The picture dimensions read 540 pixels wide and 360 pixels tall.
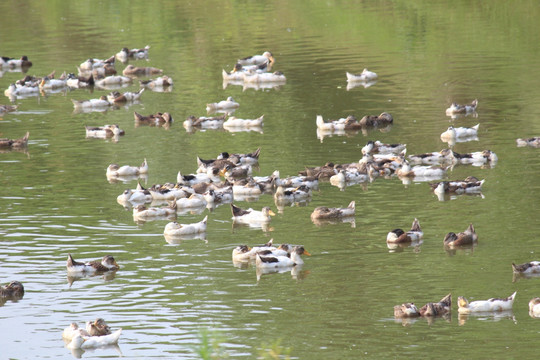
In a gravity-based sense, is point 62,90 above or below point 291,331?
below

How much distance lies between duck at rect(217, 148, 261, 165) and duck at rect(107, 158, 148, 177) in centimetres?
233

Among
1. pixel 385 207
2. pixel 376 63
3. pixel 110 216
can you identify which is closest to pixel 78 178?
pixel 110 216

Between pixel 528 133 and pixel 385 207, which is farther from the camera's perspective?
pixel 528 133

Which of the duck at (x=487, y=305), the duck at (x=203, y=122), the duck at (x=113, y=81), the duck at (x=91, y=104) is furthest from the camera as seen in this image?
the duck at (x=113, y=81)

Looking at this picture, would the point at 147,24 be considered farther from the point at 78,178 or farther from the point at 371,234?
the point at 371,234

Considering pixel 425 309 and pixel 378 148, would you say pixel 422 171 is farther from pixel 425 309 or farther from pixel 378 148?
pixel 425 309

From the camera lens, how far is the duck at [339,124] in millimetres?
36312

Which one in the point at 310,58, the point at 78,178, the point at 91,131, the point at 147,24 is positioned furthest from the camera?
the point at 147,24

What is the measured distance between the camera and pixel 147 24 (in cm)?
6675

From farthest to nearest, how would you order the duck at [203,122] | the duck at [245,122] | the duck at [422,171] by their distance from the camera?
the duck at [203,122], the duck at [245,122], the duck at [422,171]

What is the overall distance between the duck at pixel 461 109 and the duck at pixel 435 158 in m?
6.83

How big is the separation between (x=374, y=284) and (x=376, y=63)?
100ft

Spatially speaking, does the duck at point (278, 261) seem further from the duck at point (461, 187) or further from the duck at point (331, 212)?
the duck at point (461, 187)

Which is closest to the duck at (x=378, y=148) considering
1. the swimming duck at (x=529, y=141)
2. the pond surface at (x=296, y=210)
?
the pond surface at (x=296, y=210)
